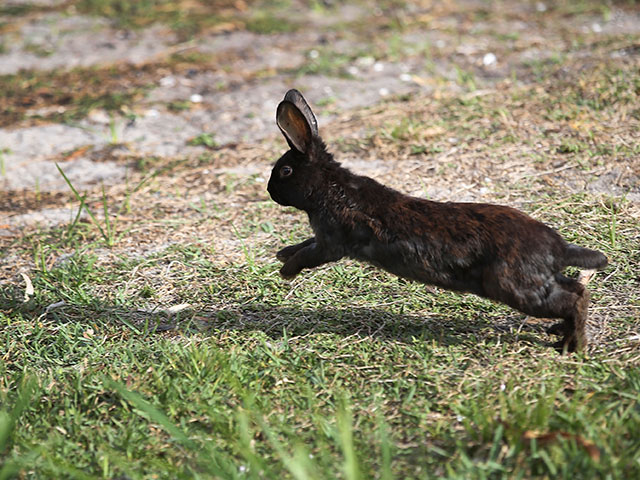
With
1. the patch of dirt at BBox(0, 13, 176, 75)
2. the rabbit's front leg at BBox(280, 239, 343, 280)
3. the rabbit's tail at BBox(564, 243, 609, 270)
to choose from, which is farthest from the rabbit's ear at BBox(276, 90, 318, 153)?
the patch of dirt at BBox(0, 13, 176, 75)

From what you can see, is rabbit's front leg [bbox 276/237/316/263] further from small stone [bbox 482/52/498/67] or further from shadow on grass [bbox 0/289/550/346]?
small stone [bbox 482/52/498/67]

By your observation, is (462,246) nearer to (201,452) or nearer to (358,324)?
(358,324)

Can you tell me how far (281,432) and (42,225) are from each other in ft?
10.5

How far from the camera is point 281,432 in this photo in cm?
305

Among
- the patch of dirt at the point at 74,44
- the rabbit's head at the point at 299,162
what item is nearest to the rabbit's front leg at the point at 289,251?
the rabbit's head at the point at 299,162

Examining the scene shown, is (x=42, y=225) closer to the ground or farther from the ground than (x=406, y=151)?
closer to the ground

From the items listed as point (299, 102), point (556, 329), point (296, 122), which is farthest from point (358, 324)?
point (299, 102)

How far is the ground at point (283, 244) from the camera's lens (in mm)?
2936

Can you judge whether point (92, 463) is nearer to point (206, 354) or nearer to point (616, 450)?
point (206, 354)

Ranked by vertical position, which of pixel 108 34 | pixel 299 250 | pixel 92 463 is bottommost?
pixel 92 463

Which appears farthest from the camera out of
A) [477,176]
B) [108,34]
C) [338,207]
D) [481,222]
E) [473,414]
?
[108,34]

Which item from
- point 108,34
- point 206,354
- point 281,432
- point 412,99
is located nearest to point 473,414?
point 281,432

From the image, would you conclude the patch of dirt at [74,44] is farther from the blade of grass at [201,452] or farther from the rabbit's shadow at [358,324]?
the blade of grass at [201,452]

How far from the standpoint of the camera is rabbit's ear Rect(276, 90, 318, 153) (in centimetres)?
372
